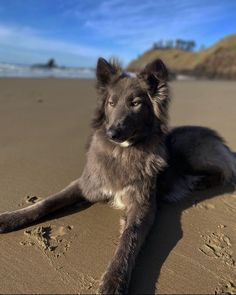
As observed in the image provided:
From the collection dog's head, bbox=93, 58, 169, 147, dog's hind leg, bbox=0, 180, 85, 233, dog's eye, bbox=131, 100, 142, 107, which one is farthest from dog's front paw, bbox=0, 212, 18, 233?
dog's eye, bbox=131, 100, 142, 107

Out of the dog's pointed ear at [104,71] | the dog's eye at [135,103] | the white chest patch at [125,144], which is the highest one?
the dog's pointed ear at [104,71]

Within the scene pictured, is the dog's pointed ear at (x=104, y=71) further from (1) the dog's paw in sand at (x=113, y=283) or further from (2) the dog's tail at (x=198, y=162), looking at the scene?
(1) the dog's paw in sand at (x=113, y=283)

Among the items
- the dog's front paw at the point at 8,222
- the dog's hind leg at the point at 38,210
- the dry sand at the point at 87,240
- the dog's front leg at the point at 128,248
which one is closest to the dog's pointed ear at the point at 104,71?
the dog's hind leg at the point at 38,210

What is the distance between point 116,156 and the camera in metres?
4.06

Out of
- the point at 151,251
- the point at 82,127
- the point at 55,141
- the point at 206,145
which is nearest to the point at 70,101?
the point at 82,127

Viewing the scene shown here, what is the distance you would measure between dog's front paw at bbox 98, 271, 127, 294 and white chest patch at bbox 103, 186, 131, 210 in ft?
3.83

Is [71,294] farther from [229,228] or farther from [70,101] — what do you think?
[70,101]

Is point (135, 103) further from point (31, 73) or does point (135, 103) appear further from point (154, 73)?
point (31, 73)

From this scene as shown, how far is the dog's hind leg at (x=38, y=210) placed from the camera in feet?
11.4

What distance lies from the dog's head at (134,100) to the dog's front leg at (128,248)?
773 mm

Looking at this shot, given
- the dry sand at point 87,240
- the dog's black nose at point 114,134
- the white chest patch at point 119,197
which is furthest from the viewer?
the white chest patch at point 119,197

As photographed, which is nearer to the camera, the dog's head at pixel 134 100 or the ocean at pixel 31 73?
the dog's head at pixel 134 100

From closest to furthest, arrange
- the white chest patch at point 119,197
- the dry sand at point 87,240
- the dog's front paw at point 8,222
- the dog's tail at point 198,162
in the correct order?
the dry sand at point 87,240 < the dog's front paw at point 8,222 < the white chest patch at point 119,197 < the dog's tail at point 198,162

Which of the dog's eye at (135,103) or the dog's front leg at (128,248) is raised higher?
the dog's eye at (135,103)
